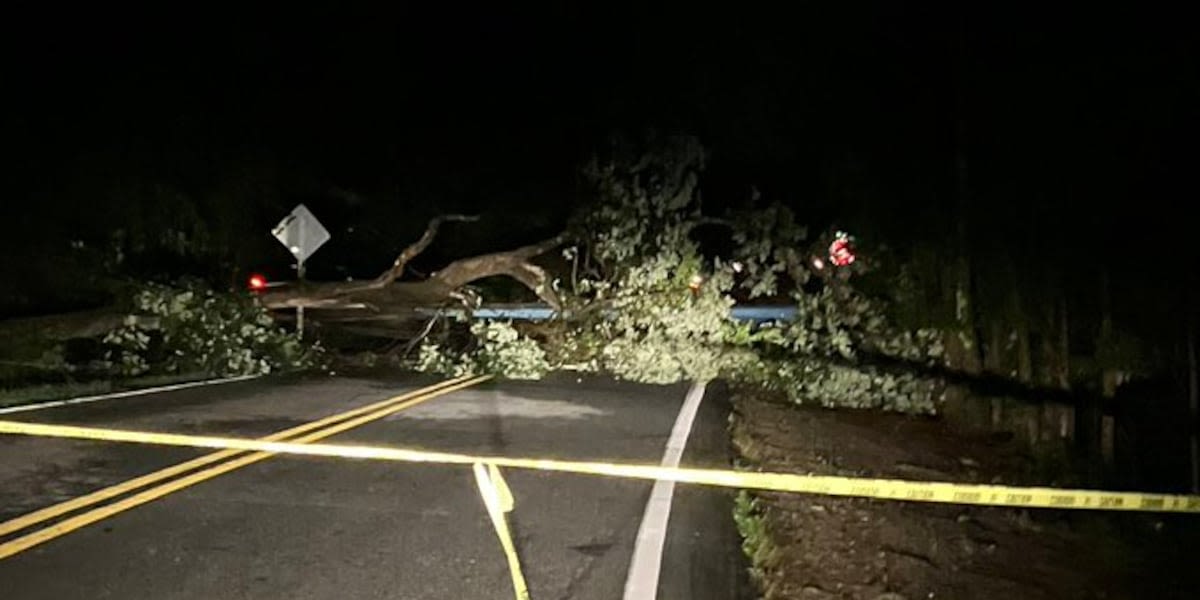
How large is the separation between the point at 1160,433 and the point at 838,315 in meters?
8.21

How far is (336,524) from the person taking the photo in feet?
20.9

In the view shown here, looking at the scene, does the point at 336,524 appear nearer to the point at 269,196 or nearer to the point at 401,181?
the point at 269,196

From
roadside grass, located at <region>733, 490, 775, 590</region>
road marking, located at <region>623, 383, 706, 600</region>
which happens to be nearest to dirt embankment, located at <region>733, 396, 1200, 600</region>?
roadside grass, located at <region>733, 490, 775, 590</region>

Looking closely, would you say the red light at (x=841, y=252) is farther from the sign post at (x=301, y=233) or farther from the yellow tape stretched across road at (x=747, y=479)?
the yellow tape stretched across road at (x=747, y=479)

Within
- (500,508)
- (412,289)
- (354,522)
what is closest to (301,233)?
(412,289)

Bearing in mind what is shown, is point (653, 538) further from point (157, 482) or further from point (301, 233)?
point (301, 233)

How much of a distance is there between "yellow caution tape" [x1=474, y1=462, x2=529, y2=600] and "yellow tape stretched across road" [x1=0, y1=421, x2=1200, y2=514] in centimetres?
32

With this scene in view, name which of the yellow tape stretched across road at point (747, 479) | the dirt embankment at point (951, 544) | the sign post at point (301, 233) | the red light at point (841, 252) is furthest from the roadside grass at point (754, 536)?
the sign post at point (301, 233)

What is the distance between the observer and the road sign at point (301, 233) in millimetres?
17375

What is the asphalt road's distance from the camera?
208 inches

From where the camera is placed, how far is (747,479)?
6609mm

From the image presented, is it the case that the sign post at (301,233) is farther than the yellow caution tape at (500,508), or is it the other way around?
the sign post at (301,233)

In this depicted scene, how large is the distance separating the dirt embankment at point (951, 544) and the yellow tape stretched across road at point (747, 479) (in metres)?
0.21

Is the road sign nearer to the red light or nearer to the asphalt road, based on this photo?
the asphalt road
